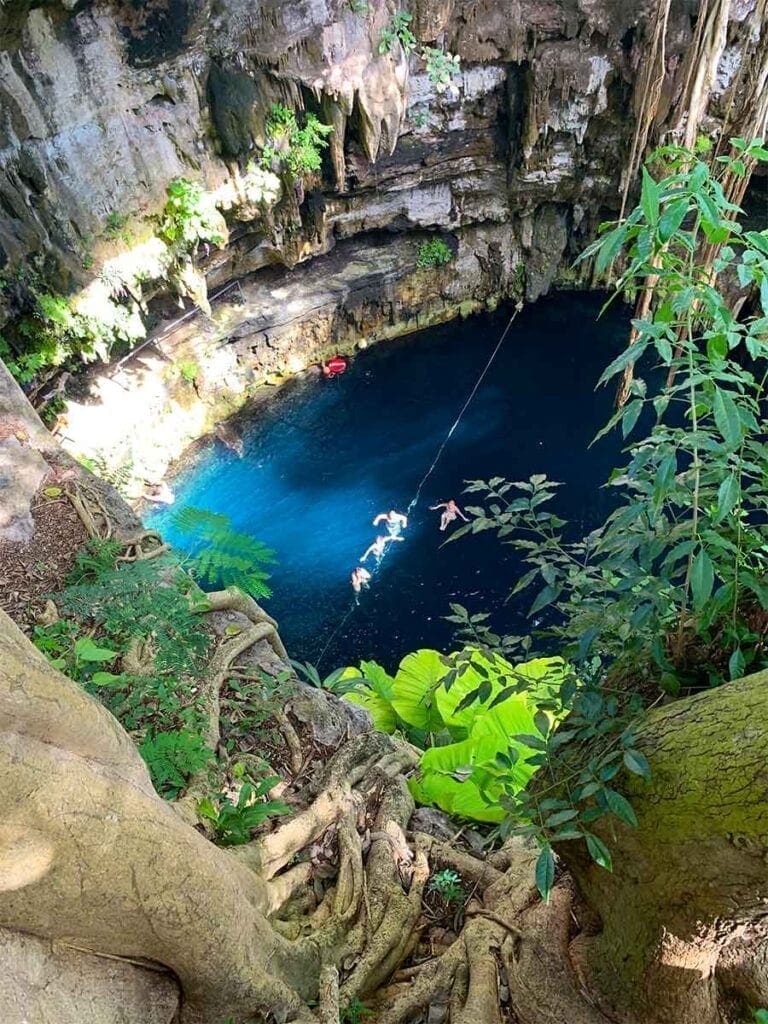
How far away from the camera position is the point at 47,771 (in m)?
1.48

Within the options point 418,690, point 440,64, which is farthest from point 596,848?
point 440,64

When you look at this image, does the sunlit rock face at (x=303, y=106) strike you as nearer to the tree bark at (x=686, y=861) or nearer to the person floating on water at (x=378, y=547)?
the person floating on water at (x=378, y=547)

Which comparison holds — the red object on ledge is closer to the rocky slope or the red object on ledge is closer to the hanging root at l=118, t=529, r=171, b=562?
the rocky slope

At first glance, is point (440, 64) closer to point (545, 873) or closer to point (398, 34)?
point (398, 34)

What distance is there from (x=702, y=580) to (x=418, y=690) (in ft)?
13.0

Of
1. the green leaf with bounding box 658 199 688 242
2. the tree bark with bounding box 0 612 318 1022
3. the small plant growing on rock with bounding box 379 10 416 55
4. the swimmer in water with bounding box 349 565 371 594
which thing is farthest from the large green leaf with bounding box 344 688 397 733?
the small plant growing on rock with bounding box 379 10 416 55

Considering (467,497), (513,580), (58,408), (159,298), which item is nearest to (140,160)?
(159,298)

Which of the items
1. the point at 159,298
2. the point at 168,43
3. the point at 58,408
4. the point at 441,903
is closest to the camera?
the point at 441,903

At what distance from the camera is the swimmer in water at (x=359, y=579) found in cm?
846

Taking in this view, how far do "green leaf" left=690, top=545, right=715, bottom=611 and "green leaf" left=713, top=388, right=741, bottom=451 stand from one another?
24 centimetres

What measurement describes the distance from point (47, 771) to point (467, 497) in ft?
28.0

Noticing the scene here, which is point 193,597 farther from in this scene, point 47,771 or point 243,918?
point 47,771

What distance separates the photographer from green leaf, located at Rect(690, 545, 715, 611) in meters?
1.40

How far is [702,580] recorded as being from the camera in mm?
1422
